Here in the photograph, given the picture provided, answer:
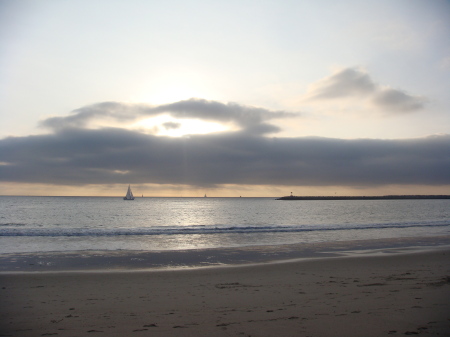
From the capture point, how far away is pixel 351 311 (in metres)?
7.28

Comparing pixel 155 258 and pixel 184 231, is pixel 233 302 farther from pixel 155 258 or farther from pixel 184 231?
pixel 184 231

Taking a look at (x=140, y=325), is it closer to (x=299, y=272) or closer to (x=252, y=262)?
(x=299, y=272)

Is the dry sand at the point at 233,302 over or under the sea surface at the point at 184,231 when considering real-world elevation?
over

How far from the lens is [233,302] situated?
8.07m

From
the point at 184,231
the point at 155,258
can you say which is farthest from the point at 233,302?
the point at 184,231

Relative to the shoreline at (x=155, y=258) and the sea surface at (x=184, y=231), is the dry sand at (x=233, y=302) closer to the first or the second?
the shoreline at (x=155, y=258)

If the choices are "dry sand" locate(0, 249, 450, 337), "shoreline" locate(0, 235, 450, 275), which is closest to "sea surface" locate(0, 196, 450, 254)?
"shoreline" locate(0, 235, 450, 275)

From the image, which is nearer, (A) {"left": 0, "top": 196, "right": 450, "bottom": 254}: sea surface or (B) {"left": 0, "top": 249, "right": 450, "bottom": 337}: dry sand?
(B) {"left": 0, "top": 249, "right": 450, "bottom": 337}: dry sand

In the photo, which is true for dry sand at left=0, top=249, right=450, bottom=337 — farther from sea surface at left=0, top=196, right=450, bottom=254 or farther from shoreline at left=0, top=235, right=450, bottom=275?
sea surface at left=0, top=196, right=450, bottom=254

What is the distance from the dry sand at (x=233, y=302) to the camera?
6.30 meters

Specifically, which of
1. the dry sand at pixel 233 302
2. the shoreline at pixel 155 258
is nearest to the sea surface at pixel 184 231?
the shoreline at pixel 155 258

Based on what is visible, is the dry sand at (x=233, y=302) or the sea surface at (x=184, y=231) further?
the sea surface at (x=184, y=231)

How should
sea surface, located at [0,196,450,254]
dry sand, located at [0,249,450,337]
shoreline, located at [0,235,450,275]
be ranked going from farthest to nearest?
sea surface, located at [0,196,450,254]
shoreline, located at [0,235,450,275]
dry sand, located at [0,249,450,337]

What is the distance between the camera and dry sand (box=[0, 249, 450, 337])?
630cm
